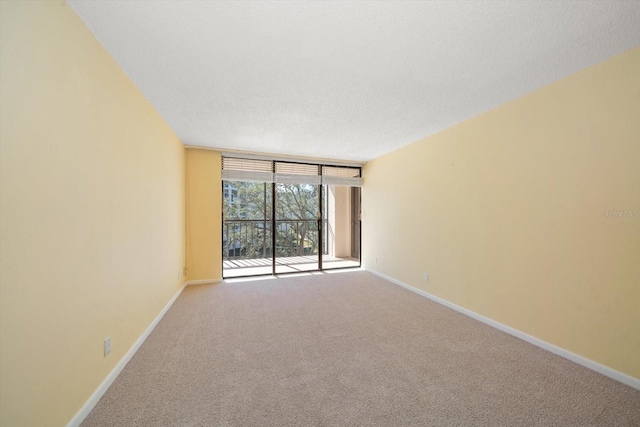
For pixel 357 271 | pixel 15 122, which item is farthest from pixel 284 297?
pixel 15 122

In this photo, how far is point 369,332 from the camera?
238 centimetres

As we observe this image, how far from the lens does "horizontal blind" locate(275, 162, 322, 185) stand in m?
4.52

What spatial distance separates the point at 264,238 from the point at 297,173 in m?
2.19

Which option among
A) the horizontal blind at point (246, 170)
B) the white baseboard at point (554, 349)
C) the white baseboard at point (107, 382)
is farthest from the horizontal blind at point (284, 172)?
the white baseboard at point (554, 349)

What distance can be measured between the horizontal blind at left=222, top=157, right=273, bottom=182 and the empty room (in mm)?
1051

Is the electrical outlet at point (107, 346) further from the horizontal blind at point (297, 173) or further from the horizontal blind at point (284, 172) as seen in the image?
the horizontal blind at point (297, 173)

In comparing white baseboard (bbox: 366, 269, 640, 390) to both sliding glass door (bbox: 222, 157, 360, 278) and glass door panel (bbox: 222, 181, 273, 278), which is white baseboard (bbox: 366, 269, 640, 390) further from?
glass door panel (bbox: 222, 181, 273, 278)

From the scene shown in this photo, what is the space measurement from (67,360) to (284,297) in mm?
2320

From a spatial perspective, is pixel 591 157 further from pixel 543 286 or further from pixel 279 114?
pixel 279 114

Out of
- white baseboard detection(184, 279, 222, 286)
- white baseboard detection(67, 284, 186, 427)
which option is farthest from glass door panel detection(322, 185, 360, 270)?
white baseboard detection(67, 284, 186, 427)

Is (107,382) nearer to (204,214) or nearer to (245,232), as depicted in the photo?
(204,214)

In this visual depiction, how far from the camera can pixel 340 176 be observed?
506 cm

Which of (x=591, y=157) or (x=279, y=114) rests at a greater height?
(x=279, y=114)

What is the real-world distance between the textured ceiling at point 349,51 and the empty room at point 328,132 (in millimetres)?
17
